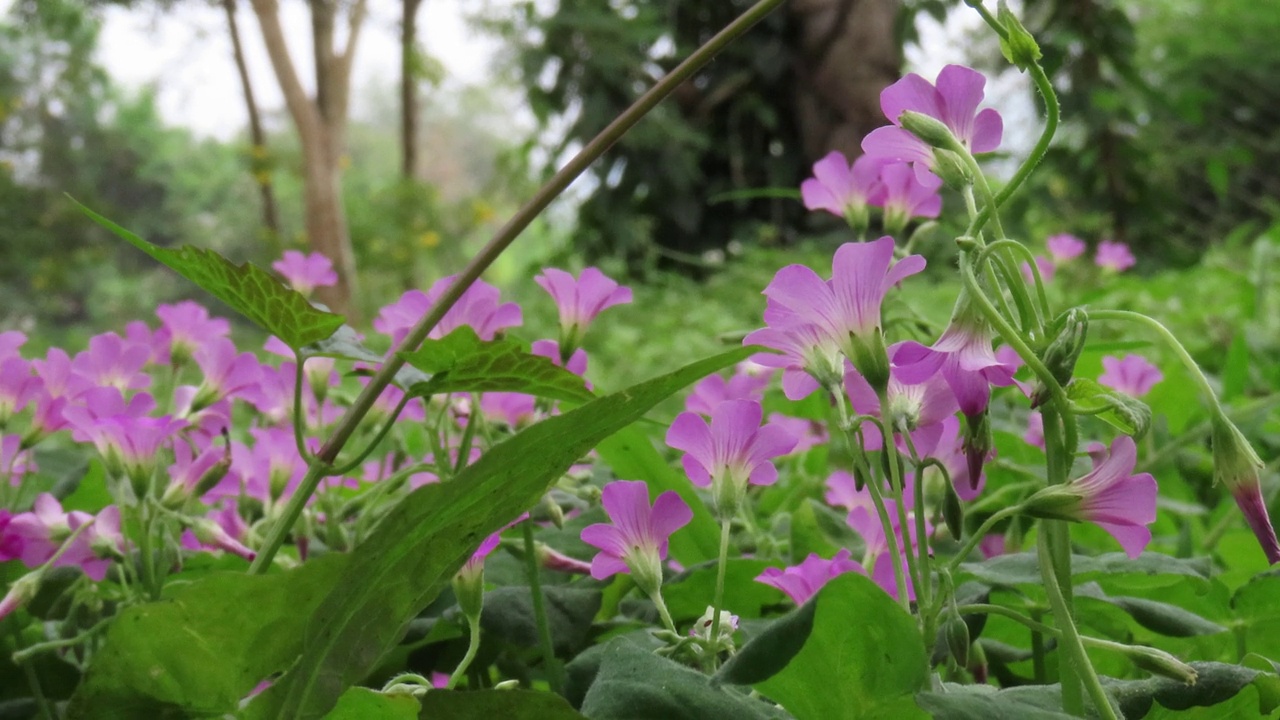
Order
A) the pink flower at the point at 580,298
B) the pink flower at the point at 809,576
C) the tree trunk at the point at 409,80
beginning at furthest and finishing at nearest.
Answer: the tree trunk at the point at 409,80 < the pink flower at the point at 580,298 < the pink flower at the point at 809,576

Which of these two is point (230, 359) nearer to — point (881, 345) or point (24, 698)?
point (24, 698)

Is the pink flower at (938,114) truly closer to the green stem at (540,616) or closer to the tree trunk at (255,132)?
the green stem at (540,616)

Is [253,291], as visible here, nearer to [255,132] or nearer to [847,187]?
[847,187]

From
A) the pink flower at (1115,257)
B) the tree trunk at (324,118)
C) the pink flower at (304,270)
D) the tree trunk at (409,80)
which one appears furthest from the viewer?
the tree trunk at (409,80)

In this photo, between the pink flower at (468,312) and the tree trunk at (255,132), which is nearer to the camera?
the pink flower at (468,312)

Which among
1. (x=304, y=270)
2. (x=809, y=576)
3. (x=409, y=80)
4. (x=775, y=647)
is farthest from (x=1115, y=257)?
(x=409, y=80)

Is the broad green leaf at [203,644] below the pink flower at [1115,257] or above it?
below

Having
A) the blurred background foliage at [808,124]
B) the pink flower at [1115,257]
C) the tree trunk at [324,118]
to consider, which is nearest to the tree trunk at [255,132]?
the tree trunk at [324,118]
